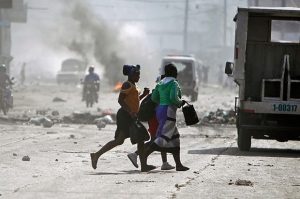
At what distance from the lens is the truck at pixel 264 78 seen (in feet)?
60.3

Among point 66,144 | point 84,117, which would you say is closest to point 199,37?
point 84,117

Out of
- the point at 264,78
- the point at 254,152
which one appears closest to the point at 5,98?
the point at 264,78

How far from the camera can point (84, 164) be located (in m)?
14.6

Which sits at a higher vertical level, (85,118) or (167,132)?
(167,132)

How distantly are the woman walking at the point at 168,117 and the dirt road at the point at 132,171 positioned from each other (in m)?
0.37

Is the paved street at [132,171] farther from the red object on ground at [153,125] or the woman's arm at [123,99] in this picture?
the woman's arm at [123,99]

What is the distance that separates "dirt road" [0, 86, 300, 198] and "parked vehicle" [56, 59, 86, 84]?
54439 mm

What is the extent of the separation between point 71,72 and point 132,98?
211ft

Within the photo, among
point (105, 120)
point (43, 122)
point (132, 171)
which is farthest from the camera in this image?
point (105, 120)

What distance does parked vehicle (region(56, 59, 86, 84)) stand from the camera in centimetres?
7671

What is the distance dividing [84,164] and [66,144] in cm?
427

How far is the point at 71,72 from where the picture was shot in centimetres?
7800

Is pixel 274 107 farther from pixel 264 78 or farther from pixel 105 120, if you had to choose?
pixel 105 120

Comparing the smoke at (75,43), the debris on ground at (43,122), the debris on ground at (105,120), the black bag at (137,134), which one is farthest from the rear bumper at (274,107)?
the smoke at (75,43)
